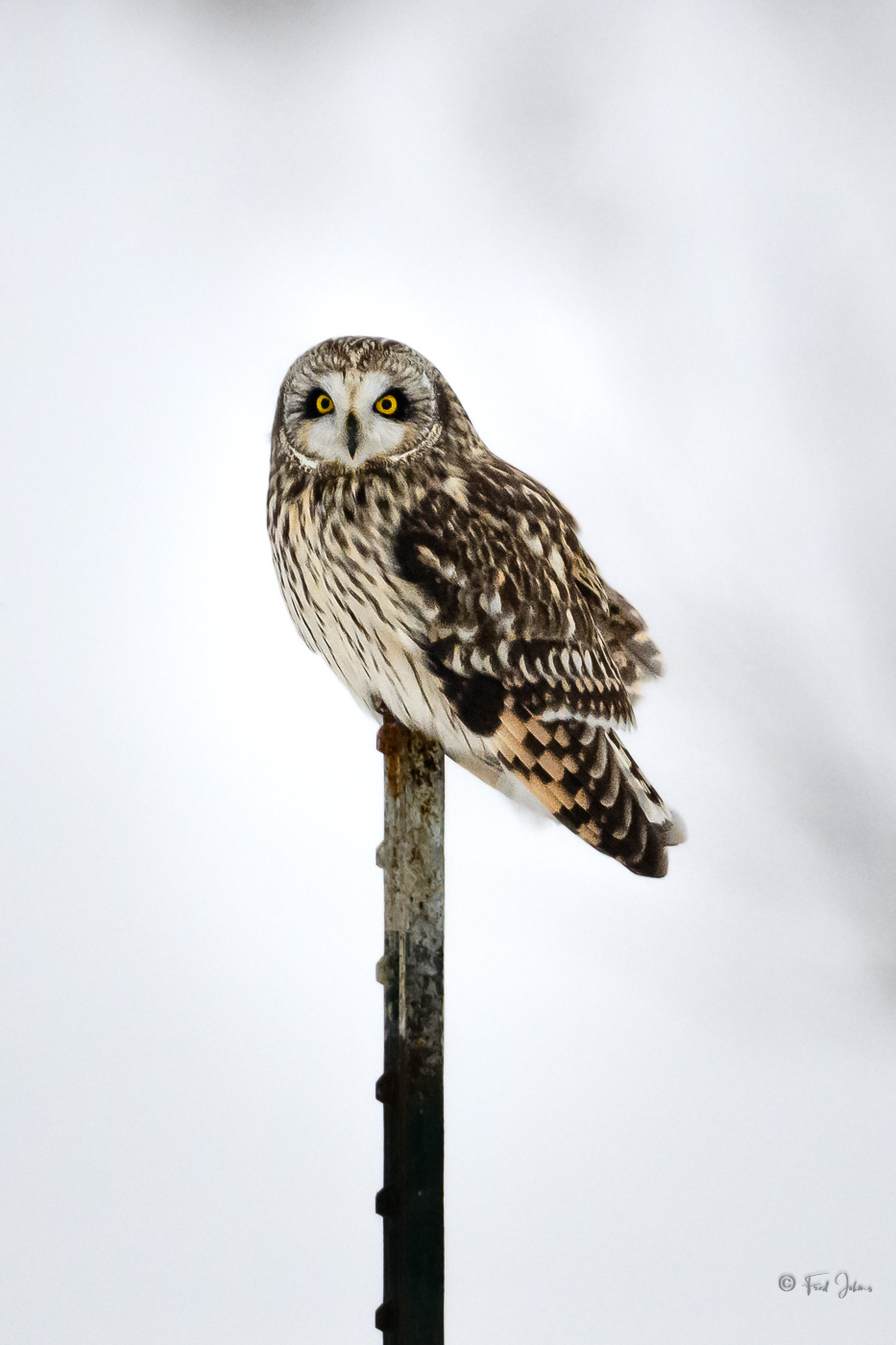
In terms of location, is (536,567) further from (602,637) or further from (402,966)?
(402,966)

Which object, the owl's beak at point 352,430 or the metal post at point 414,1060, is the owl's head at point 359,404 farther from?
the metal post at point 414,1060

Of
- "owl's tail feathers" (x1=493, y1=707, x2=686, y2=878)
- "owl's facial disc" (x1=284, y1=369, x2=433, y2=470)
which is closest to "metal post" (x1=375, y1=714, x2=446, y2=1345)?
"owl's tail feathers" (x1=493, y1=707, x2=686, y2=878)

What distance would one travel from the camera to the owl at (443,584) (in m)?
1.21

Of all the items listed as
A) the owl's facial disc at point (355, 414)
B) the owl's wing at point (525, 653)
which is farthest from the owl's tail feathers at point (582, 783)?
the owl's facial disc at point (355, 414)

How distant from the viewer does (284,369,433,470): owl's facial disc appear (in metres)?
1.19

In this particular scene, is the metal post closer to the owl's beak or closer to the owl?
the owl

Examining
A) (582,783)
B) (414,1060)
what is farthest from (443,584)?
(414,1060)

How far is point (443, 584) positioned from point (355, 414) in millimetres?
152

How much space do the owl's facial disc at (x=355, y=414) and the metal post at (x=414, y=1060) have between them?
26 cm

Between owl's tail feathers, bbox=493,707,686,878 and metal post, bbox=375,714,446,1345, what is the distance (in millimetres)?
78

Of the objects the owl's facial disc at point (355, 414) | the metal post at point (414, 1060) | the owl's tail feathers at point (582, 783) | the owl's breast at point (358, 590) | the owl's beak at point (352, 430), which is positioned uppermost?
the owl's facial disc at point (355, 414)

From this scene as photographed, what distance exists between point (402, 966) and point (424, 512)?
1.22 feet

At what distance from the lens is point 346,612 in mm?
1243

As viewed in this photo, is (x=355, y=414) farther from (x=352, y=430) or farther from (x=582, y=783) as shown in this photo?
(x=582, y=783)
